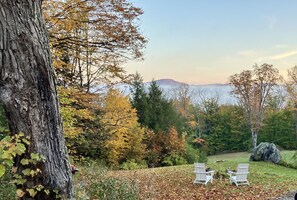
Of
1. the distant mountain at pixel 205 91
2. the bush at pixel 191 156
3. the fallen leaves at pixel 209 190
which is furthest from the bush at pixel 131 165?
the distant mountain at pixel 205 91

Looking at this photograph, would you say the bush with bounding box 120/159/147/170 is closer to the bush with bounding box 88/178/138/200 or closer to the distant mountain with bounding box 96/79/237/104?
the bush with bounding box 88/178/138/200

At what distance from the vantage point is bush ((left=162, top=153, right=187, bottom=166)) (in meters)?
20.7

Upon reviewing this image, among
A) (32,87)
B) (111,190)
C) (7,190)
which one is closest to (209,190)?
(111,190)

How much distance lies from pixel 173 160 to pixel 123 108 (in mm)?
7217

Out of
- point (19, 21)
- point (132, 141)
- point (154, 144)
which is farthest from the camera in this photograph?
point (154, 144)

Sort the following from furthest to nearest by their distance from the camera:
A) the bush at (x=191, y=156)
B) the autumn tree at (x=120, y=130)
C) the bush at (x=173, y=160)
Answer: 1. the bush at (x=191, y=156)
2. the bush at (x=173, y=160)
3. the autumn tree at (x=120, y=130)

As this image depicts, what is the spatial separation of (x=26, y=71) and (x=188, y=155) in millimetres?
19745

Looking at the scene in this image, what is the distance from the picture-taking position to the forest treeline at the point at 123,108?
7258 millimetres

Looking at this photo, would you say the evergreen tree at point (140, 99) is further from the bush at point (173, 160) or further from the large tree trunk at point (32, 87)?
the large tree trunk at point (32, 87)

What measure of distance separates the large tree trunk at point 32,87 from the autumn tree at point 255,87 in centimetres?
2521

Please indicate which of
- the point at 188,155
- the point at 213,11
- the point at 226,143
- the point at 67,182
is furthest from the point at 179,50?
the point at 226,143

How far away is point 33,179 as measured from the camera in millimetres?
3305

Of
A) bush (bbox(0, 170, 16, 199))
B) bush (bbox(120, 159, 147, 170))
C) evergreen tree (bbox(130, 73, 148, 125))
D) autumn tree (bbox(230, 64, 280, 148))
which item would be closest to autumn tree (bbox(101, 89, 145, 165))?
bush (bbox(120, 159, 147, 170))

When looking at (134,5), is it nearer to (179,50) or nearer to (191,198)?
(191,198)
